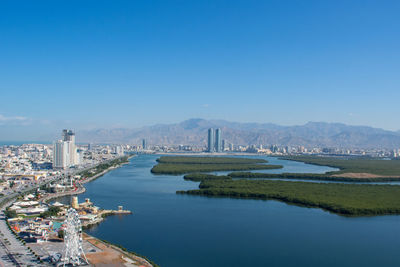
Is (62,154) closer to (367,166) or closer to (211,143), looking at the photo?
(367,166)

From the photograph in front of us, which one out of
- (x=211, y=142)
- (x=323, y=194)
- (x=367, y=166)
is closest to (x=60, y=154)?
(x=323, y=194)

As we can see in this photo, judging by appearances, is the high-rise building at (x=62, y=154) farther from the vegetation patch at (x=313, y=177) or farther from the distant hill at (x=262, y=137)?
the distant hill at (x=262, y=137)

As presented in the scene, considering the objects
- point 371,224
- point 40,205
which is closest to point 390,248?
point 371,224

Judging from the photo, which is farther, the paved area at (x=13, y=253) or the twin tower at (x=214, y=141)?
the twin tower at (x=214, y=141)

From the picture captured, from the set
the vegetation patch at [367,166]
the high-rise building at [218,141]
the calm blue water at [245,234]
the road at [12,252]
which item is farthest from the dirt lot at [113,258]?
the high-rise building at [218,141]

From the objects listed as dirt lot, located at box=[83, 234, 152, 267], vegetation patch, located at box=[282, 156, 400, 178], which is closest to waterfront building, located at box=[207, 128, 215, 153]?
vegetation patch, located at box=[282, 156, 400, 178]
